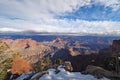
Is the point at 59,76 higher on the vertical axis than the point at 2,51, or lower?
lower

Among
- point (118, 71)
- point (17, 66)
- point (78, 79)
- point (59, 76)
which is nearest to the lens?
A: point (78, 79)

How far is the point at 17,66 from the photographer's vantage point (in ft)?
234

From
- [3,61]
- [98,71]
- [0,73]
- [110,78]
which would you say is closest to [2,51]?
[3,61]

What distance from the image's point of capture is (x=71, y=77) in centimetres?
2922

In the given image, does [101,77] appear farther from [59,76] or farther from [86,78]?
[59,76]

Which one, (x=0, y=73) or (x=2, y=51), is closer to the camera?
(x=2, y=51)

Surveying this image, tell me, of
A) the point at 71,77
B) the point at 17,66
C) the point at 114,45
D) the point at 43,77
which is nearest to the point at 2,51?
the point at 43,77

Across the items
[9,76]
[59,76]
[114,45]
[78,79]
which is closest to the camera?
[78,79]

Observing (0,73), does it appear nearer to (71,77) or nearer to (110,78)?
(71,77)

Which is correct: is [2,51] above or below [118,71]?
above

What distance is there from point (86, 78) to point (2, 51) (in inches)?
708

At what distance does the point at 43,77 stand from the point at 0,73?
17089mm

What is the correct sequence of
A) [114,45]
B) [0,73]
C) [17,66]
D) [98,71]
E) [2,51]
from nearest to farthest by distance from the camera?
[98,71]
[2,51]
[0,73]
[17,66]
[114,45]

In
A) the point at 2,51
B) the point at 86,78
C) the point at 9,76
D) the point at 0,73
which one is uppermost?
the point at 2,51
